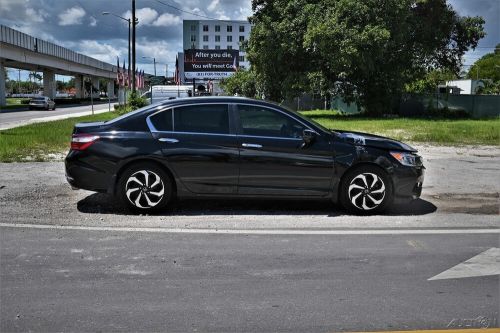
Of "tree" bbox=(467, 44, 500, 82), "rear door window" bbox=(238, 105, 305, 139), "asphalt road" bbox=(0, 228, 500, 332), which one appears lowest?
"asphalt road" bbox=(0, 228, 500, 332)

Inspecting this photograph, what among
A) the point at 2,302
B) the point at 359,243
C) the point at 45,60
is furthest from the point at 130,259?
the point at 45,60

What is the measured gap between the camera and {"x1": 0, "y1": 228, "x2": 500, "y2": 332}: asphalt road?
390 cm

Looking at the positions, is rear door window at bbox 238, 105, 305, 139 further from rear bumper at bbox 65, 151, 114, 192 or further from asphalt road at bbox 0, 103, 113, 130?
asphalt road at bbox 0, 103, 113, 130

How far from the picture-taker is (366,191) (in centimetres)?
730

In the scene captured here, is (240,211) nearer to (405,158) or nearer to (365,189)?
(365,189)

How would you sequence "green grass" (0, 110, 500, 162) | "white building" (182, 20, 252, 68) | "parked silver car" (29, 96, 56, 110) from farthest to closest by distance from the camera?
"white building" (182, 20, 252, 68)
"parked silver car" (29, 96, 56, 110)
"green grass" (0, 110, 500, 162)

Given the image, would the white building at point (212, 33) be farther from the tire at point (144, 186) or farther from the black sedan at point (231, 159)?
the tire at point (144, 186)

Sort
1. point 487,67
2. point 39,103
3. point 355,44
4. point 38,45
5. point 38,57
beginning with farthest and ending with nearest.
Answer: point 487,67, point 38,57, point 38,45, point 39,103, point 355,44

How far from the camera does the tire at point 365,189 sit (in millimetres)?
7273

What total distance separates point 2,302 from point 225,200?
13.3 feet

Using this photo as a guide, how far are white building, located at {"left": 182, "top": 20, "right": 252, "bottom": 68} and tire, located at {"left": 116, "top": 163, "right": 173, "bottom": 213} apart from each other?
455 feet

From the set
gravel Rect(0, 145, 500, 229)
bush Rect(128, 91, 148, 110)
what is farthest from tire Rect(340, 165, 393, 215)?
bush Rect(128, 91, 148, 110)

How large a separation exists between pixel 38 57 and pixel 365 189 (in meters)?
58.6

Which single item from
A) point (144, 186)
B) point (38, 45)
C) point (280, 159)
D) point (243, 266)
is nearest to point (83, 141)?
point (144, 186)
